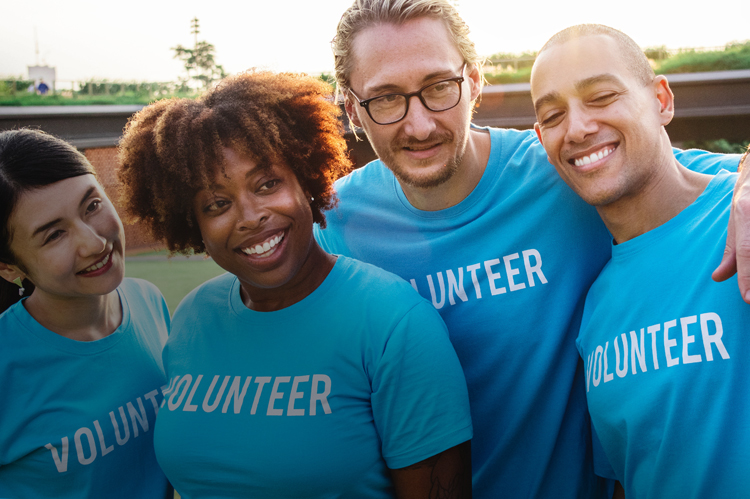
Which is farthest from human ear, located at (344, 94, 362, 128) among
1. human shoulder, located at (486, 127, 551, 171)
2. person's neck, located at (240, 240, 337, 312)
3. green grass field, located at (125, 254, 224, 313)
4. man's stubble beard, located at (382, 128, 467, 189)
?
green grass field, located at (125, 254, 224, 313)

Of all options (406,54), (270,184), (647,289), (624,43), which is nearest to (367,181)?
Result: (406,54)

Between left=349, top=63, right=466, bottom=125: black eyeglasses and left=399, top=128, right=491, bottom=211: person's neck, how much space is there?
0.65 ft

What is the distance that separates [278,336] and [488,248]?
0.81m

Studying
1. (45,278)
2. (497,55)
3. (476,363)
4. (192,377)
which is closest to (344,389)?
(192,377)

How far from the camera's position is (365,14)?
6.57 ft

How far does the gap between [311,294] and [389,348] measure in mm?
320

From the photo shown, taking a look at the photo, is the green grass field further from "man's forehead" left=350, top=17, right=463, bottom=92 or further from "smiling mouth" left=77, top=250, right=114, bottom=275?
"man's forehead" left=350, top=17, right=463, bottom=92

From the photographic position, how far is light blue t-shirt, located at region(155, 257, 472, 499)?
54.6 inches

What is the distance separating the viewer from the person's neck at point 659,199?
5.35 feet

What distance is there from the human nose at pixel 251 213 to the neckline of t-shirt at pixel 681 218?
1151 mm

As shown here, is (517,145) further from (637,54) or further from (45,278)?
(45,278)

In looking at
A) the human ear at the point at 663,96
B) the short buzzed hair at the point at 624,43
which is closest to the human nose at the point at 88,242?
the short buzzed hair at the point at 624,43

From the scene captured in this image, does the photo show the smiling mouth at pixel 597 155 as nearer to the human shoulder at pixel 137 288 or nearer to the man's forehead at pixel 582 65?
the man's forehead at pixel 582 65

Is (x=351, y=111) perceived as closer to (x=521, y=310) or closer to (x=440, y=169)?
(x=440, y=169)
